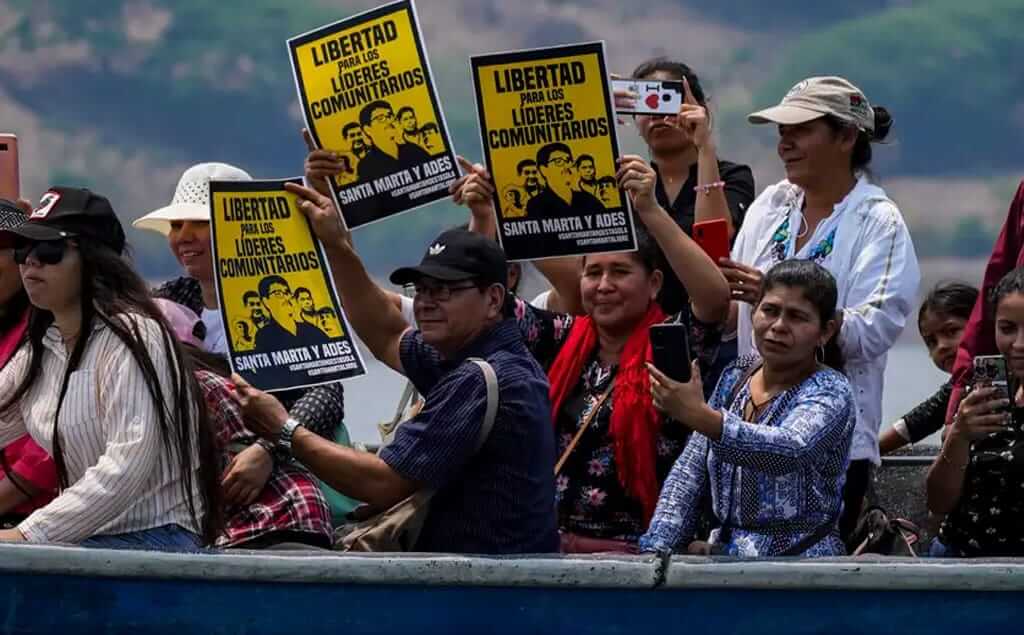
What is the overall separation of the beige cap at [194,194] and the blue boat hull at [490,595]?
5.31 feet

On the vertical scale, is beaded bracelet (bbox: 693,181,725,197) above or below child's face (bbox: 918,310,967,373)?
above

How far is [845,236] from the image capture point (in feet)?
17.3

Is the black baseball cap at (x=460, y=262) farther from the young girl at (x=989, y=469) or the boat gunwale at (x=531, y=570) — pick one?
the young girl at (x=989, y=469)

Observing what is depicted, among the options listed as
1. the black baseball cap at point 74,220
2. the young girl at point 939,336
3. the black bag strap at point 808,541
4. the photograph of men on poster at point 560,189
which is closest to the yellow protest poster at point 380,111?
the photograph of men on poster at point 560,189

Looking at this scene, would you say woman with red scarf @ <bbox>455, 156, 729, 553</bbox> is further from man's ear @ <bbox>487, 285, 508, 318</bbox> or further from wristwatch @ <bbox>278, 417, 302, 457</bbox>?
wristwatch @ <bbox>278, 417, 302, 457</bbox>

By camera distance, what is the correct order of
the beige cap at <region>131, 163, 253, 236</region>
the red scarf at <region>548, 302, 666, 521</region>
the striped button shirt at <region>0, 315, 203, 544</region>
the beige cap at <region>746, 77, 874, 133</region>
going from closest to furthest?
the striped button shirt at <region>0, 315, 203, 544</region>, the red scarf at <region>548, 302, 666, 521</region>, the beige cap at <region>746, 77, 874, 133</region>, the beige cap at <region>131, 163, 253, 236</region>

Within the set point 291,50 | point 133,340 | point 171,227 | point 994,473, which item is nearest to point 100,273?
point 133,340

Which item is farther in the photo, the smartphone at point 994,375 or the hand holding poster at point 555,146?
the hand holding poster at point 555,146

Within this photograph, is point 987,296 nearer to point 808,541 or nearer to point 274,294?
point 808,541

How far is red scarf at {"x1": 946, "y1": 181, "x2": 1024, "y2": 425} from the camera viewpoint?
529cm

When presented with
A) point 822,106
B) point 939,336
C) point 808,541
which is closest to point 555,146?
point 822,106

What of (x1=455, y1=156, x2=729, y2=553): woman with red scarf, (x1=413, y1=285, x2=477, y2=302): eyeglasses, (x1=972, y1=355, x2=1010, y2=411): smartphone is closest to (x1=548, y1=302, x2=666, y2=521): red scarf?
(x1=455, y1=156, x2=729, y2=553): woman with red scarf

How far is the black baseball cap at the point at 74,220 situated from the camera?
462 cm

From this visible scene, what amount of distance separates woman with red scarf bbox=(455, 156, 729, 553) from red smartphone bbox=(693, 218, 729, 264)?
99mm
